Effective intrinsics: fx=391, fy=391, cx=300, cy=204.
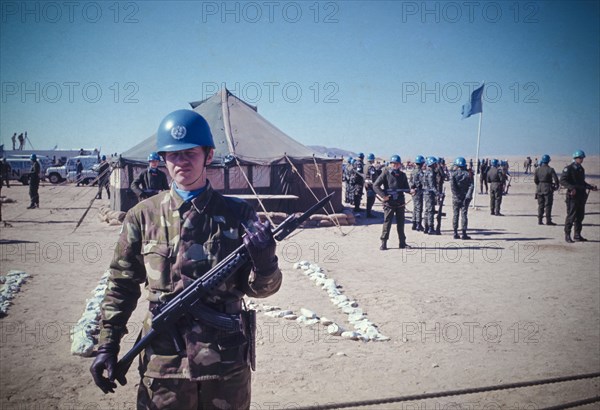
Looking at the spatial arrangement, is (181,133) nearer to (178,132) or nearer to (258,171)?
(178,132)

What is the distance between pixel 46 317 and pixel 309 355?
361 cm

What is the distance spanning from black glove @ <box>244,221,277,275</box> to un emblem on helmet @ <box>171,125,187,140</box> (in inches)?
25.8

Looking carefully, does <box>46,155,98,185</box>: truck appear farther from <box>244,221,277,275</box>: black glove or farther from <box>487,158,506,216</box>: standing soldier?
<box>244,221,277,275</box>: black glove

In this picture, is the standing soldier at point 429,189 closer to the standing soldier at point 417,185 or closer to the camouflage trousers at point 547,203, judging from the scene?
the standing soldier at point 417,185

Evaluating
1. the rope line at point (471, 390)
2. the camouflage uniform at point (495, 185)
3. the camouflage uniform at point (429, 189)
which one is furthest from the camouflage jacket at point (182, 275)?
the camouflage uniform at point (495, 185)

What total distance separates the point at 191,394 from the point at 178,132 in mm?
1383

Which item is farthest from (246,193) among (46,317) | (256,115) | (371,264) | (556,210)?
(556,210)

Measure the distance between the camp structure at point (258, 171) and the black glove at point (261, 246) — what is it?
1035cm

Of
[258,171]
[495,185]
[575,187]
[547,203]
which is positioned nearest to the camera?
[575,187]

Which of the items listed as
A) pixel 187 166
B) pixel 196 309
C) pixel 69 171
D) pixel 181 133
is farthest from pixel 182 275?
pixel 69 171

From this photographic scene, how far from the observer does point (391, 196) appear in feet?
29.8

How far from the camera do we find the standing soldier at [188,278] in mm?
1988

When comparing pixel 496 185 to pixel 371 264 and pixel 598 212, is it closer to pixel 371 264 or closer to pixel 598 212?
pixel 598 212

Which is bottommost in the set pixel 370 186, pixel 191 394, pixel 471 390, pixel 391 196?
pixel 471 390
